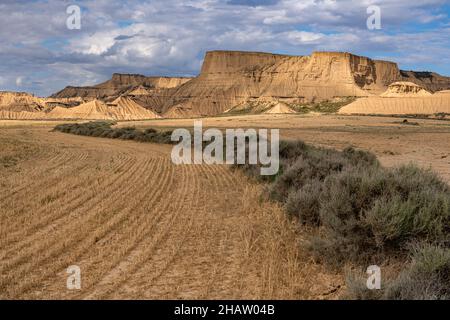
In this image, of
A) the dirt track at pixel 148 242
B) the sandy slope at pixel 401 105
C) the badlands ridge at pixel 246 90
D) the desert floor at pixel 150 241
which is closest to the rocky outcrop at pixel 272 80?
the badlands ridge at pixel 246 90

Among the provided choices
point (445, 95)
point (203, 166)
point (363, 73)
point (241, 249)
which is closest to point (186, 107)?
point (363, 73)

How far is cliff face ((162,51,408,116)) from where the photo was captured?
157750 mm

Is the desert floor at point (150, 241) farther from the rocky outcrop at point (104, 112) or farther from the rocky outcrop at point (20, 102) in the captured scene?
the rocky outcrop at point (20, 102)

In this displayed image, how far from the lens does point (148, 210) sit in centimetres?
1012

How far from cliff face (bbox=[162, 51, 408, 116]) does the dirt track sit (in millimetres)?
140943

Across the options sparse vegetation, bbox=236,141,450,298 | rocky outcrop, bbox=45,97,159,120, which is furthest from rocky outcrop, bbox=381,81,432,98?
sparse vegetation, bbox=236,141,450,298

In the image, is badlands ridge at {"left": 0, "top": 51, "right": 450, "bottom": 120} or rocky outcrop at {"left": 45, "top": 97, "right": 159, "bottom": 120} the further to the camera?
badlands ridge at {"left": 0, "top": 51, "right": 450, "bottom": 120}

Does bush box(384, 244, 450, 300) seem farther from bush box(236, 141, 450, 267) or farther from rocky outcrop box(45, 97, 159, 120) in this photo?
rocky outcrop box(45, 97, 159, 120)

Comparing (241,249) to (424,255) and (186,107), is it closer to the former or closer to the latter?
(424,255)

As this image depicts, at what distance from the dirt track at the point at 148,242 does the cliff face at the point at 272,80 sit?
14094 cm

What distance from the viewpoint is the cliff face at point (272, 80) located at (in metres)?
158

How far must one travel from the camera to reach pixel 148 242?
772 centimetres

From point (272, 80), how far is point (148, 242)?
15999 cm
